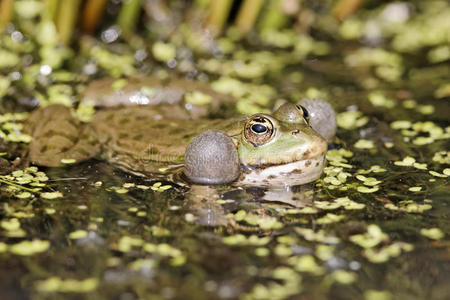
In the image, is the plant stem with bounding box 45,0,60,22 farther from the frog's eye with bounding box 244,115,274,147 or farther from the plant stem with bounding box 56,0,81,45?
the frog's eye with bounding box 244,115,274,147

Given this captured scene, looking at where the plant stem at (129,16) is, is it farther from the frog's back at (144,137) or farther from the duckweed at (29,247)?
the duckweed at (29,247)

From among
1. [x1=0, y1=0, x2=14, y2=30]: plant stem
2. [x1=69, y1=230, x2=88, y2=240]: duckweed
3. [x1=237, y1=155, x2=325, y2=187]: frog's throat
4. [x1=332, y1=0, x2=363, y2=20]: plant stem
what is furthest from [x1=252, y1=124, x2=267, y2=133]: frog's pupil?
[x1=332, y1=0, x2=363, y2=20]: plant stem

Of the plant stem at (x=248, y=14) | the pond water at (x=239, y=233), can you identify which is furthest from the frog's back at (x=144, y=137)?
the plant stem at (x=248, y=14)

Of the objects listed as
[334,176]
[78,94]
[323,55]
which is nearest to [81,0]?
[78,94]

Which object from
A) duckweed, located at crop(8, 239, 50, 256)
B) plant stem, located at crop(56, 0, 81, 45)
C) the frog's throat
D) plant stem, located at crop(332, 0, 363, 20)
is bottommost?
duckweed, located at crop(8, 239, 50, 256)

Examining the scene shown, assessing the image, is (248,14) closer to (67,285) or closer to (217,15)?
(217,15)

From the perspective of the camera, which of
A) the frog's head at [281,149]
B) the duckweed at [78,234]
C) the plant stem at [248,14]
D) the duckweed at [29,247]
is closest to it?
the duckweed at [29,247]

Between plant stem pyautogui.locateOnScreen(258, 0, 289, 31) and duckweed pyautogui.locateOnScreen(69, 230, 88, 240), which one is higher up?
plant stem pyautogui.locateOnScreen(258, 0, 289, 31)

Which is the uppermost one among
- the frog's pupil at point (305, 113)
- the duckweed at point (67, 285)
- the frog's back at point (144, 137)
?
the frog's pupil at point (305, 113)
